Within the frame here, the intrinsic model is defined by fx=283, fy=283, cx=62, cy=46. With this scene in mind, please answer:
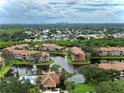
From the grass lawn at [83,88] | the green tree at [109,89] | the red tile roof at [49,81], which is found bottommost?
the grass lawn at [83,88]

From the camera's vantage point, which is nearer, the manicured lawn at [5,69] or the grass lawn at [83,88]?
the grass lawn at [83,88]

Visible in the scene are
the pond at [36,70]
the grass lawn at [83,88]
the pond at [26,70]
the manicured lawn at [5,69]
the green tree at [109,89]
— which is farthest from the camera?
the pond at [26,70]

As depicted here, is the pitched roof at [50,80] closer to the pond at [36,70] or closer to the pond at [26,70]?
the pond at [36,70]

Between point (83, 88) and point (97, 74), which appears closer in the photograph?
point (83, 88)

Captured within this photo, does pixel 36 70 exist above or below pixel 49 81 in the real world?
below

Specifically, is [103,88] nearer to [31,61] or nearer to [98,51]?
[31,61]

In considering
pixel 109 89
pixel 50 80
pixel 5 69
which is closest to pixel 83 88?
pixel 50 80

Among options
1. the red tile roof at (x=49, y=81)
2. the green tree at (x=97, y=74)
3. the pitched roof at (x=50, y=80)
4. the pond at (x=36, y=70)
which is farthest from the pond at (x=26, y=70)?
the green tree at (x=97, y=74)

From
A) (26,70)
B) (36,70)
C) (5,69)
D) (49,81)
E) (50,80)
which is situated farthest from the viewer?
(26,70)

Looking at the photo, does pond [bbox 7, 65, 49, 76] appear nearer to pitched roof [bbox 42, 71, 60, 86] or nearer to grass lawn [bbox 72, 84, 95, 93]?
pitched roof [bbox 42, 71, 60, 86]

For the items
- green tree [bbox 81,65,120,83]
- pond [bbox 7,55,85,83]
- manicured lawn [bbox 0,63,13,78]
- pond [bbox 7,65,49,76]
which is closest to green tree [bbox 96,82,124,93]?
green tree [bbox 81,65,120,83]

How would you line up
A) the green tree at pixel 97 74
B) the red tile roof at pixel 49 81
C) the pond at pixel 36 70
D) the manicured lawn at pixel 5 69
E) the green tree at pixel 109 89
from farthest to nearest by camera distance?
the manicured lawn at pixel 5 69
the pond at pixel 36 70
the green tree at pixel 97 74
the red tile roof at pixel 49 81
the green tree at pixel 109 89

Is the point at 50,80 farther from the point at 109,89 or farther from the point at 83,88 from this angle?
the point at 109,89
